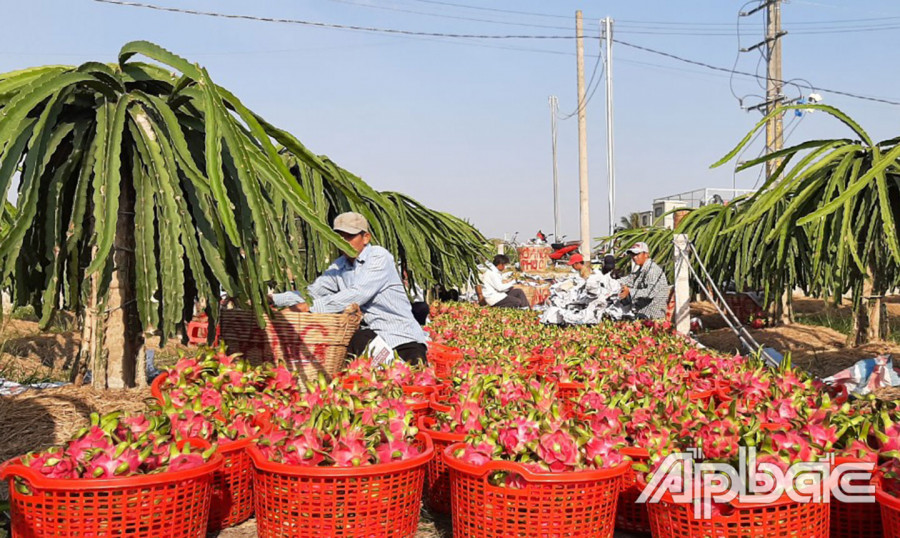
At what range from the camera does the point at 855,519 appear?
2.93 m

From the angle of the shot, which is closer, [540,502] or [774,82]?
[540,502]

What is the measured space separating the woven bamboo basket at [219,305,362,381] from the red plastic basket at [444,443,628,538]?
1.67m

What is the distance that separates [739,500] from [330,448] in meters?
1.38

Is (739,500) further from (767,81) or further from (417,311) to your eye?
(767,81)

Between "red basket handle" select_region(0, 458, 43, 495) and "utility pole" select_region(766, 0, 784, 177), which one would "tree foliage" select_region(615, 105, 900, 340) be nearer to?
"red basket handle" select_region(0, 458, 43, 495)

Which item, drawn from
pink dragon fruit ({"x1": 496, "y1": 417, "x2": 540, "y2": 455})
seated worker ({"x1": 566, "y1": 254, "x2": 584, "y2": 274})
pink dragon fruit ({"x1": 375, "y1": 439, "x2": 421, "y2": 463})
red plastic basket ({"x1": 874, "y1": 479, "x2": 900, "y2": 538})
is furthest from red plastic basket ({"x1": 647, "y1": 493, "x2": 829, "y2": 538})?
seated worker ({"x1": 566, "y1": 254, "x2": 584, "y2": 274})

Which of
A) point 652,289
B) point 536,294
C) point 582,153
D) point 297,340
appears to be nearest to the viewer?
point 297,340

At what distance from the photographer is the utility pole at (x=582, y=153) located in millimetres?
19666

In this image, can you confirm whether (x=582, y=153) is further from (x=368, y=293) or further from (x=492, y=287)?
(x=368, y=293)

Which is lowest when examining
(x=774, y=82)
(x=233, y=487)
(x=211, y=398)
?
(x=233, y=487)

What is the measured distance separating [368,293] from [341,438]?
2.27 m

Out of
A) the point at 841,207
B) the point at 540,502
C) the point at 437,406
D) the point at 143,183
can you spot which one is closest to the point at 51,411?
the point at 143,183

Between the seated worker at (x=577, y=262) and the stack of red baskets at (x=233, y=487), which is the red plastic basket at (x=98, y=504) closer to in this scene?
the stack of red baskets at (x=233, y=487)

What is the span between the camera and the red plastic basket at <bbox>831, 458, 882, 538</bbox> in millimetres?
2902
